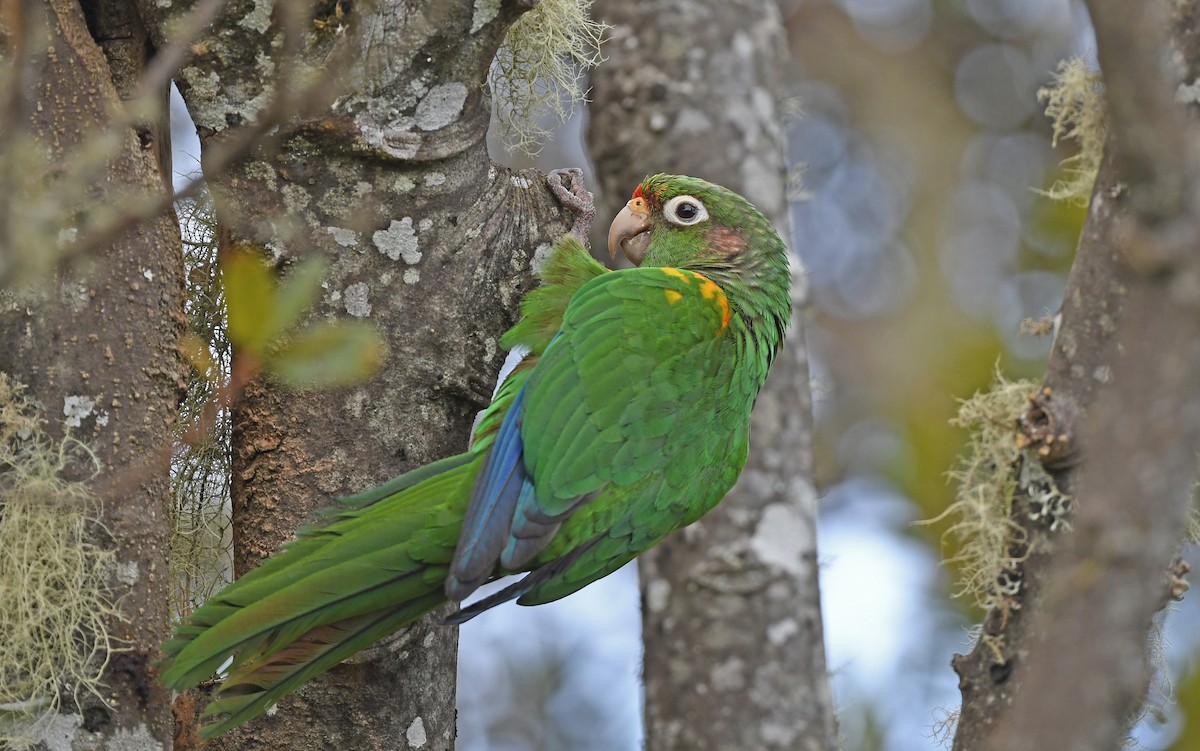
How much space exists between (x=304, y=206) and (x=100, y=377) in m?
0.52

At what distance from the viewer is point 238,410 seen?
2.48 m

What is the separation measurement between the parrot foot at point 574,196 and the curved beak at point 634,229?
38 cm

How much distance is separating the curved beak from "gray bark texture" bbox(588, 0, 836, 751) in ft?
2.97

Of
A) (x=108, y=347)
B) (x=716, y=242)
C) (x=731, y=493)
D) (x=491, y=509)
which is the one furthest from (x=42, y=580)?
(x=731, y=493)

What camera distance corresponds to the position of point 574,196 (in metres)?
2.72

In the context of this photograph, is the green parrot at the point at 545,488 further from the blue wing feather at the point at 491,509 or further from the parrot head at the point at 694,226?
the parrot head at the point at 694,226


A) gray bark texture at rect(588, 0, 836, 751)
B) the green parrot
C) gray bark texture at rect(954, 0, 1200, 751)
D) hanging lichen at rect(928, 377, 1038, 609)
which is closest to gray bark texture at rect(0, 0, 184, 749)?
the green parrot

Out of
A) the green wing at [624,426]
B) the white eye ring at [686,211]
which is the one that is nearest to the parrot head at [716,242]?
the white eye ring at [686,211]

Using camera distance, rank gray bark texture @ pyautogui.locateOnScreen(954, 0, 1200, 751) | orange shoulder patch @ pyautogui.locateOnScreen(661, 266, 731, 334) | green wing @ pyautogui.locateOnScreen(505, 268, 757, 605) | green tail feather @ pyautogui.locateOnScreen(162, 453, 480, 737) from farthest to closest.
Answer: orange shoulder patch @ pyautogui.locateOnScreen(661, 266, 731, 334), green wing @ pyautogui.locateOnScreen(505, 268, 757, 605), green tail feather @ pyautogui.locateOnScreen(162, 453, 480, 737), gray bark texture @ pyautogui.locateOnScreen(954, 0, 1200, 751)

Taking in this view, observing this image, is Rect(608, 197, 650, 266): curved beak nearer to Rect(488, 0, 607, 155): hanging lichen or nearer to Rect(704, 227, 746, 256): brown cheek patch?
Rect(704, 227, 746, 256): brown cheek patch

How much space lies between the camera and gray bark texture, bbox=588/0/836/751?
3748mm

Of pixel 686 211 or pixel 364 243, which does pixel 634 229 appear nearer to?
pixel 686 211

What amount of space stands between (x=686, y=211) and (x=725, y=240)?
0.44ft

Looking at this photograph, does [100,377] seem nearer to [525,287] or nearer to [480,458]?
[480,458]
